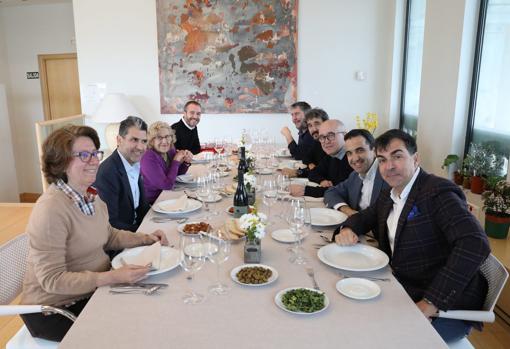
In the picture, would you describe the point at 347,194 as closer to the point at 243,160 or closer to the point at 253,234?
the point at 243,160

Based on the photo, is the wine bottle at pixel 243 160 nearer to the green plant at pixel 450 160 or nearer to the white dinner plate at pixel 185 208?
the white dinner plate at pixel 185 208

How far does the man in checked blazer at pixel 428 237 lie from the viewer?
151 cm

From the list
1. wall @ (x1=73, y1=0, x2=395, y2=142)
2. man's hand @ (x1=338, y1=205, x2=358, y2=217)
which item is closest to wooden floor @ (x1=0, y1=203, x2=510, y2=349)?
man's hand @ (x1=338, y1=205, x2=358, y2=217)

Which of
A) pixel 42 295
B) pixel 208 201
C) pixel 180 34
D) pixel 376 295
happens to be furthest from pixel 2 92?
pixel 376 295

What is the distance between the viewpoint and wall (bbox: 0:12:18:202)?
650 cm

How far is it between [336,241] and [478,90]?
2.68 m

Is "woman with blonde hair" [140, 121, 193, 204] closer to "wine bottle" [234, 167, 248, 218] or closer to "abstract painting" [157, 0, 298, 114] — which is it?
"wine bottle" [234, 167, 248, 218]

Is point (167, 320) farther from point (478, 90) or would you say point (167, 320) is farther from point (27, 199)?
point (27, 199)

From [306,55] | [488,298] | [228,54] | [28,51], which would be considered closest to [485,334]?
[488,298]

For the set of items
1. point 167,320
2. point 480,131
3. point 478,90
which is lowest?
point 167,320

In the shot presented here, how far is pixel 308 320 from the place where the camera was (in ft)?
4.14

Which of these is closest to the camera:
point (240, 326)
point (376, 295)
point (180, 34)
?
point (240, 326)

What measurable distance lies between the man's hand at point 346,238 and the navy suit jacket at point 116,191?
125 cm

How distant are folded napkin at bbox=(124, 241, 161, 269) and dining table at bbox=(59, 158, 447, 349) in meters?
0.12
